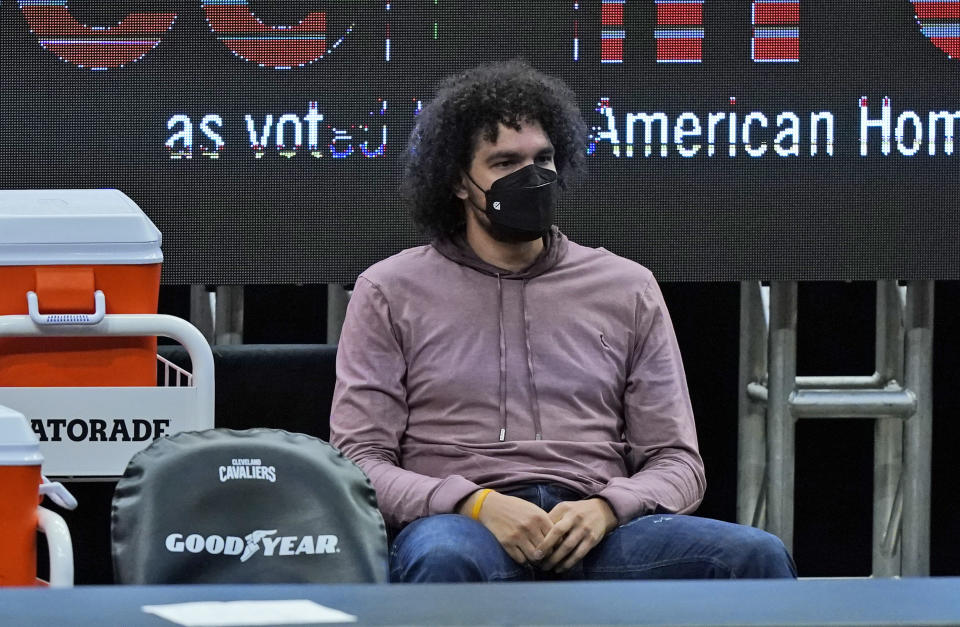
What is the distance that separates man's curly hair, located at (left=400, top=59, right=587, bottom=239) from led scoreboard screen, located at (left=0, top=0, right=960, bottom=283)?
41cm

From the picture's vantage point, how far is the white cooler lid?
2.30 metres

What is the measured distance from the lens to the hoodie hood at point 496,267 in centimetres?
244

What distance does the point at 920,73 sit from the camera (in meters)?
3.12

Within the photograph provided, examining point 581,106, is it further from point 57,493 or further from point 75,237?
point 57,493

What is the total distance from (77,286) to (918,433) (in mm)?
2089

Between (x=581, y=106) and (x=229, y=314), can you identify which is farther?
(x=229, y=314)

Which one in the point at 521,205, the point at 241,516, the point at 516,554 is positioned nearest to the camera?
the point at 241,516

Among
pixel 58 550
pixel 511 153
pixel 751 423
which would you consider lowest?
pixel 751 423

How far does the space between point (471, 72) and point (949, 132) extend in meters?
1.20

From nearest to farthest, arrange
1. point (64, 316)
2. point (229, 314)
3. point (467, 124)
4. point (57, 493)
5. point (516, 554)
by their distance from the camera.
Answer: point (57, 493)
point (516, 554)
point (64, 316)
point (467, 124)
point (229, 314)

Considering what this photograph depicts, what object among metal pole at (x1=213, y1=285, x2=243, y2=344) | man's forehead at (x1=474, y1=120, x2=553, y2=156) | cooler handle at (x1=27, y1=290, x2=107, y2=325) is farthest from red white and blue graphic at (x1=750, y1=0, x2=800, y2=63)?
cooler handle at (x1=27, y1=290, x2=107, y2=325)

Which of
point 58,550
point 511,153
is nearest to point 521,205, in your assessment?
point 511,153

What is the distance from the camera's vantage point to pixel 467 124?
2557mm

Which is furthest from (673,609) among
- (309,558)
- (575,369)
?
(575,369)
